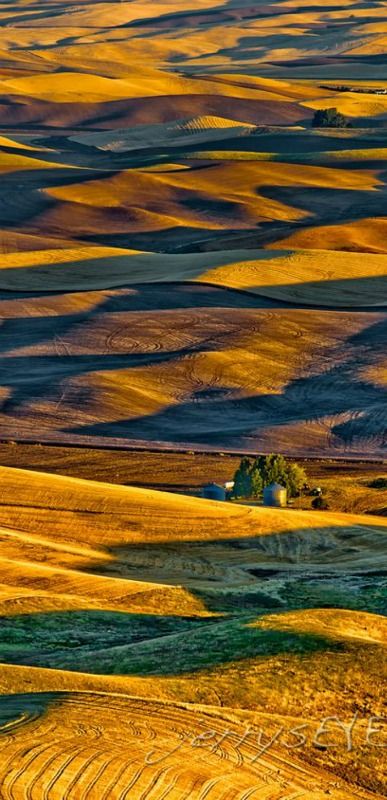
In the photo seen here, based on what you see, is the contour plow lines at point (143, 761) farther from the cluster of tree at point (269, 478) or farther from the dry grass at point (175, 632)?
the cluster of tree at point (269, 478)

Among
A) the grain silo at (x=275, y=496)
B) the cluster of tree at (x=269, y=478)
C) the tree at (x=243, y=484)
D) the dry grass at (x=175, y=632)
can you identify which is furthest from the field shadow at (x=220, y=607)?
the tree at (x=243, y=484)

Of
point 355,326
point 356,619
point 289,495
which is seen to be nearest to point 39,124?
point 355,326

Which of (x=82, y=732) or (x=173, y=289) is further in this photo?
(x=173, y=289)

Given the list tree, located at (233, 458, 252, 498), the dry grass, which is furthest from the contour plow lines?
tree, located at (233, 458, 252, 498)

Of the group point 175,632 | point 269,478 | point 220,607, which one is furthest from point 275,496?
point 175,632

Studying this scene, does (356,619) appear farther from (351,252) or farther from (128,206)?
(128,206)
